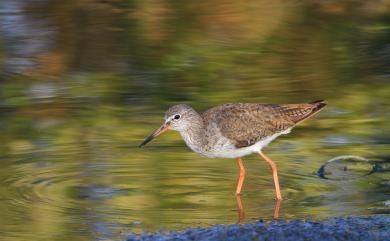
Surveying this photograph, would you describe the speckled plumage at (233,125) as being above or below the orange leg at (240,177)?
above

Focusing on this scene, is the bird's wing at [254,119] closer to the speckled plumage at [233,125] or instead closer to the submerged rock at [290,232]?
the speckled plumage at [233,125]

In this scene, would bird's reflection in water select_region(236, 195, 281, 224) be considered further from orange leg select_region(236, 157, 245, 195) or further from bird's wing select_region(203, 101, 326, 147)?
bird's wing select_region(203, 101, 326, 147)

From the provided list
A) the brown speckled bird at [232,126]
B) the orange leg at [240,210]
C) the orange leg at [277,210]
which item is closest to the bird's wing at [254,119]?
the brown speckled bird at [232,126]

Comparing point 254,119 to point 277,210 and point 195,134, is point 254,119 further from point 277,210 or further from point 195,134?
point 277,210

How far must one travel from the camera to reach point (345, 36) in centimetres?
1354

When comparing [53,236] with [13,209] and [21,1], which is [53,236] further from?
[21,1]

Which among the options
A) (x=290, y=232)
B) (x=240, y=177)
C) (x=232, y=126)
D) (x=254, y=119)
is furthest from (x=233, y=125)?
(x=290, y=232)

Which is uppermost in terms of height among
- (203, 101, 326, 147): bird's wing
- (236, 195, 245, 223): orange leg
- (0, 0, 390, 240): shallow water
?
(203, 101, 326, 147): bird's wing

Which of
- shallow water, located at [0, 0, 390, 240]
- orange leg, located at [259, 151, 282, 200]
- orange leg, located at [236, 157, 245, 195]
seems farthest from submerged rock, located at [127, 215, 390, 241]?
orange leg, located at [236, 157, 245, 195]

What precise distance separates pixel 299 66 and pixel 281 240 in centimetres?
579

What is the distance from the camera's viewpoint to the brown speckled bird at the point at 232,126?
8.75m

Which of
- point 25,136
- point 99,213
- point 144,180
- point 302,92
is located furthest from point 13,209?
point 302,92

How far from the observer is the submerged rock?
6.84 metres

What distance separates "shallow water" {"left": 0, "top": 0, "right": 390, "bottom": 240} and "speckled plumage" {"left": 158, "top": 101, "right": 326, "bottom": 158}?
280mm
